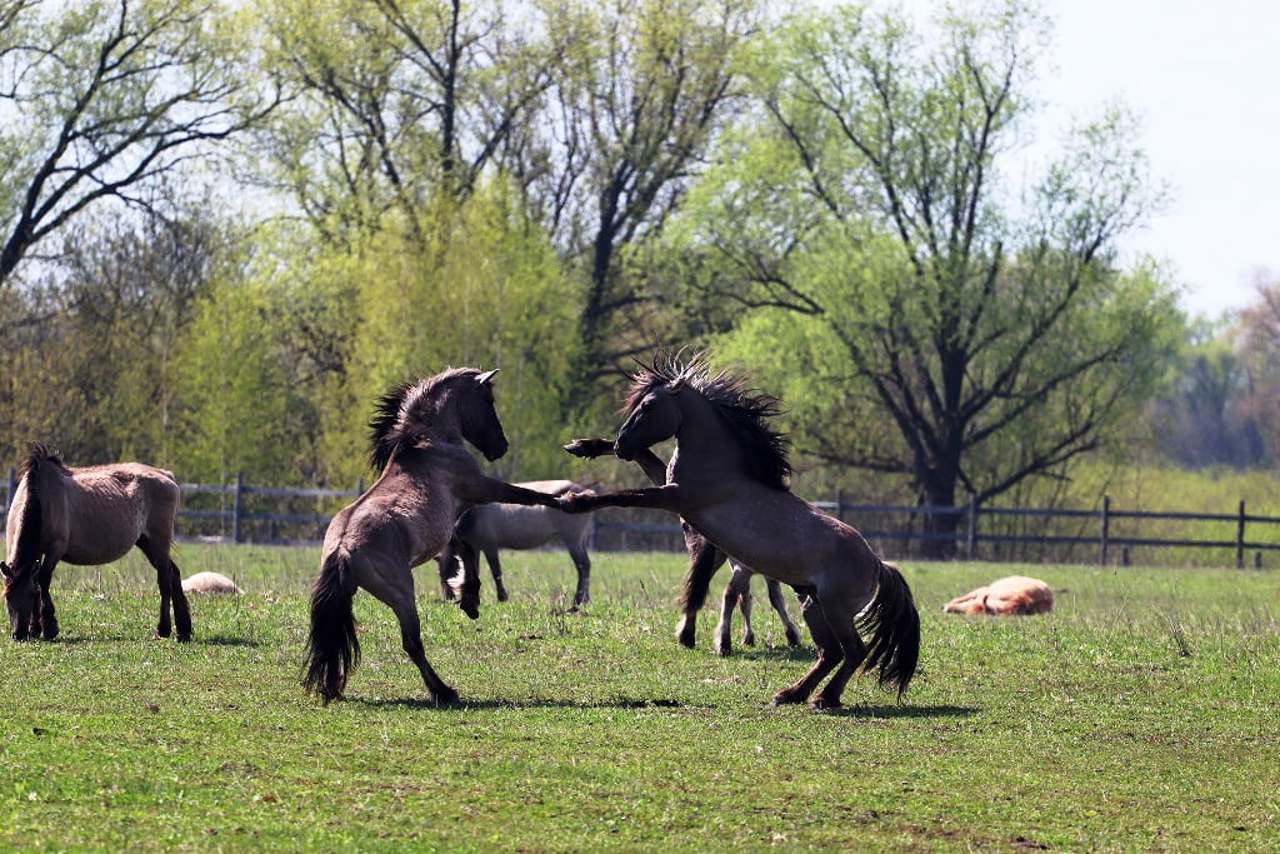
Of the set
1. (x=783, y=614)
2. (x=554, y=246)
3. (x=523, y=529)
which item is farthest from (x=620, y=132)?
(x=783, y=614)

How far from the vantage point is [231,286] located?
152 feet

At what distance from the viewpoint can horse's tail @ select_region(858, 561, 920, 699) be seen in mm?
12625

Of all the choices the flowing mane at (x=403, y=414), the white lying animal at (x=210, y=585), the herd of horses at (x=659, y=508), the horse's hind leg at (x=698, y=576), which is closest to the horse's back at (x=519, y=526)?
the white lying animal at (x=210, y=585)

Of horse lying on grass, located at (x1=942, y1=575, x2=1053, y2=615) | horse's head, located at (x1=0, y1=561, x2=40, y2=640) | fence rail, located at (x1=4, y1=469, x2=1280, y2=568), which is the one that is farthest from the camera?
fence rail, located at (x1=4, y1=469, x2=1280, y2=568)

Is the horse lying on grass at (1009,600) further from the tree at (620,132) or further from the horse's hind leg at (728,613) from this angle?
the tree at (620,132)

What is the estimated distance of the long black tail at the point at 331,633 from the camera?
11.6 metres

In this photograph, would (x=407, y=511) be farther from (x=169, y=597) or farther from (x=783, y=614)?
(x=783, y=614)

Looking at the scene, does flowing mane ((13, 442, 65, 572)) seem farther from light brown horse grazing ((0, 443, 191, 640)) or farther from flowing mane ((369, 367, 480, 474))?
flowing mane ((369, 367, 480, 474))

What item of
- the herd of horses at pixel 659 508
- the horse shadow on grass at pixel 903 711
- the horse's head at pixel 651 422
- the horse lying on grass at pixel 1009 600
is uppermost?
the horse's head at pixel 651 422

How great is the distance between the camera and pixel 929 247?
47000mm

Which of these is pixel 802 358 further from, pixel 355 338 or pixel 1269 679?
pixel 1269 679

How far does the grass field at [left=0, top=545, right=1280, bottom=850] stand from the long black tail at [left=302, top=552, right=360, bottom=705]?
0.78 ft

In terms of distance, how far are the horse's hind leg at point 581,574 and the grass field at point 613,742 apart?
3073mm

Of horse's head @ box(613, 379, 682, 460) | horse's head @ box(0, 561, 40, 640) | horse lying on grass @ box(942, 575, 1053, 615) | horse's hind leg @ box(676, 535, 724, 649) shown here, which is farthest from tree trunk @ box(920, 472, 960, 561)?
horse's head @ box(613, 379, 682, 460)
